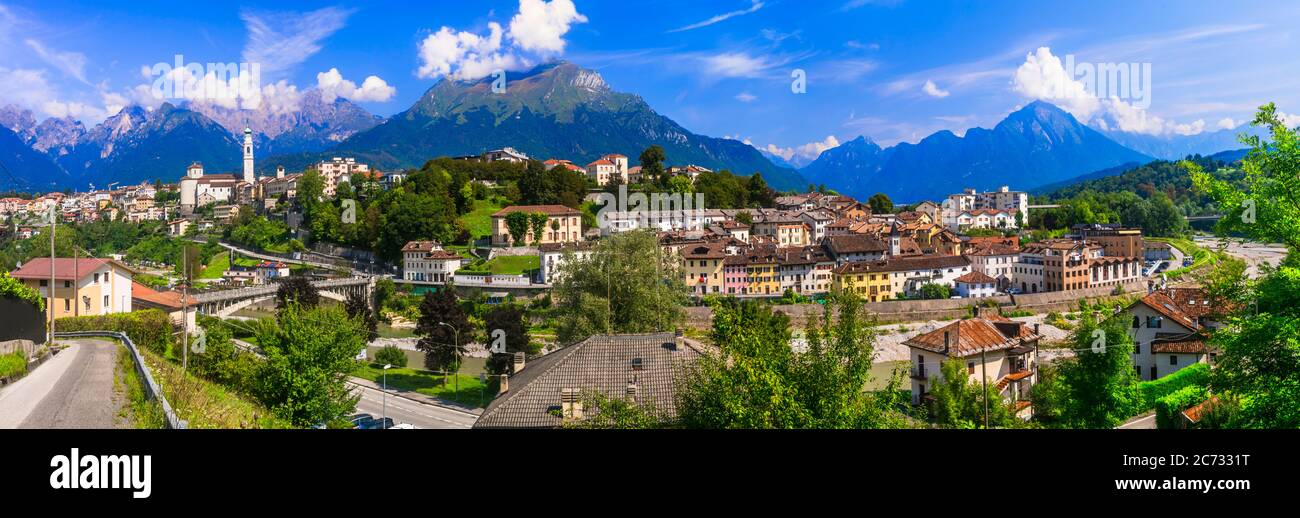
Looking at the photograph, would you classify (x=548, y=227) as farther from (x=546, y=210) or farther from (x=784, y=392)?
(x=784, y=392)

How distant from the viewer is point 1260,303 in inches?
217

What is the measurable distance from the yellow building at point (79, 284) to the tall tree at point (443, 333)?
855 cm

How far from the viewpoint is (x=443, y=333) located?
25.0m

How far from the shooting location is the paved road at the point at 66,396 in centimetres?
745

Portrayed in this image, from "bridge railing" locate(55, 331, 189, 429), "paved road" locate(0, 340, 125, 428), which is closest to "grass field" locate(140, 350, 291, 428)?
"bridge railing" locate(55, 331, 189, 429)

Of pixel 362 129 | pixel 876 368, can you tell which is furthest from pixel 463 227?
pixel 362 129

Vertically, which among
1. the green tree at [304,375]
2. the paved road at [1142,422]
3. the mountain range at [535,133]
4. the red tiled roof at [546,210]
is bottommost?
the paved road at [1142,422]

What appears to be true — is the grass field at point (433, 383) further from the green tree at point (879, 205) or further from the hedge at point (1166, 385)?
the green tree at point (879, 205)

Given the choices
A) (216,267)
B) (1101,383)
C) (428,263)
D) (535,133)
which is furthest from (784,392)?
(535,133)

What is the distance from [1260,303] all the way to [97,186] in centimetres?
12248

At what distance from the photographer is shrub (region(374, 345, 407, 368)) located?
27.0 meters

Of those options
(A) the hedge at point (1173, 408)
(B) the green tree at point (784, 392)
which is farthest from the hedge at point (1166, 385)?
(B) the green tree at point (784, 392)

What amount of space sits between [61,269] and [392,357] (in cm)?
1049

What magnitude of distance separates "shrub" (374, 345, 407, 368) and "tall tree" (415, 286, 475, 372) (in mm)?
1220
